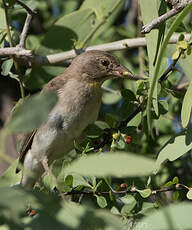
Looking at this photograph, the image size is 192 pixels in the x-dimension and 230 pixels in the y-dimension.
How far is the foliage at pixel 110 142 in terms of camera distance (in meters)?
1.47

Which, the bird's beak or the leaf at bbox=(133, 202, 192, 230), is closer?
the leaf at bbox=(133, 202, 192, 230)

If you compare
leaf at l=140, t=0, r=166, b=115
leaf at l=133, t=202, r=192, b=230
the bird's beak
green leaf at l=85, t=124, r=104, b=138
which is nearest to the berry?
green leaf at l=85, t=124, r=104, b=138

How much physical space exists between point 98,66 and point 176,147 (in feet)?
4.92

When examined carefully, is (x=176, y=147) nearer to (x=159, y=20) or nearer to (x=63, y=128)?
(x=159, y=20)

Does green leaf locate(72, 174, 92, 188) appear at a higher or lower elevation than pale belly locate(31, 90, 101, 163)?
higher

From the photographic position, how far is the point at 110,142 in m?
3.37

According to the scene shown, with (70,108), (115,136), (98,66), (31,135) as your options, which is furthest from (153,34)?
(31,135)

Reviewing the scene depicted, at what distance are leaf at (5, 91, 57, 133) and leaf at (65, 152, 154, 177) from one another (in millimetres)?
164

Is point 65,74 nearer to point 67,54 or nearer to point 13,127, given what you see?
point 67,54

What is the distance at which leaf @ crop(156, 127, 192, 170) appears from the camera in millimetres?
2961

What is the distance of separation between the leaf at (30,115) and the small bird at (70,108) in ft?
7.06

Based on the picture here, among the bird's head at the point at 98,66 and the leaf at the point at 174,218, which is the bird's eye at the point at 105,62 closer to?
the bird's head at the point at 98,66

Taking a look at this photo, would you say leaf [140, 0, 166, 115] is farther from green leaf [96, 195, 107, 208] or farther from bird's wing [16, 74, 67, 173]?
bird's wing [16, 74, 67, 173]

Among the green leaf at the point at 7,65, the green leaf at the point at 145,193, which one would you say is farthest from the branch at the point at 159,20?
the green leaf at the point at 7,65
